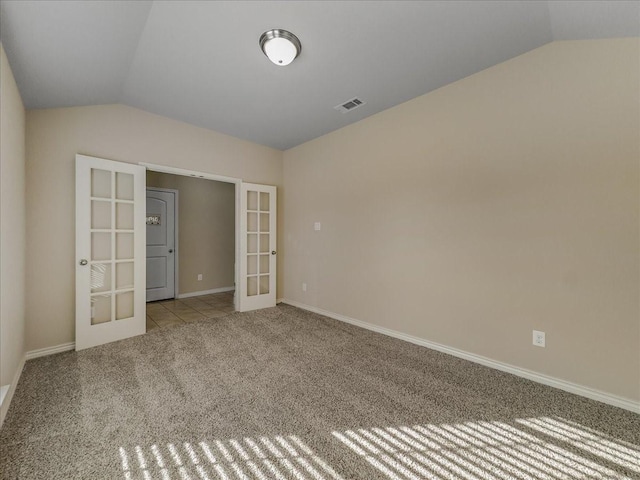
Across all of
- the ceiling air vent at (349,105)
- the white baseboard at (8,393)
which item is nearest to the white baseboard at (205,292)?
the white baseboard at (8,393)

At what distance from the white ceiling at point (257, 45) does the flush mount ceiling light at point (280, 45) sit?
1.8 inches

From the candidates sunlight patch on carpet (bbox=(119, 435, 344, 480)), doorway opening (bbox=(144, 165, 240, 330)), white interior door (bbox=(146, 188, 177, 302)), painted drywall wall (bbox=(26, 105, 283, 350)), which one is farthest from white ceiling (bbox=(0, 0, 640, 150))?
sunlight patch on carpet (bbox=(119, 435, 344, 480))

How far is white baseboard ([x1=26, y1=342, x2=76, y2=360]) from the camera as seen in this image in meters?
2.55

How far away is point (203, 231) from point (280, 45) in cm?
417

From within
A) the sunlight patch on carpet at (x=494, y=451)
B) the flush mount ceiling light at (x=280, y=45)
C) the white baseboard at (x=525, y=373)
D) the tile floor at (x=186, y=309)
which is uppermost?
the flush mount ceiling light at (x=280, y=45)

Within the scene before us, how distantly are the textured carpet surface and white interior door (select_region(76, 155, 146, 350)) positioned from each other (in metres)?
0.38

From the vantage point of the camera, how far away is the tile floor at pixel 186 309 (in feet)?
12.1

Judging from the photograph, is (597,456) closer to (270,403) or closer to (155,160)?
(270,403)

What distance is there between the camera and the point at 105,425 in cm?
165

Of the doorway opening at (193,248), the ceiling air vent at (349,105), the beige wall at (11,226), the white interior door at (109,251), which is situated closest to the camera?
the beige wall at (11,226)

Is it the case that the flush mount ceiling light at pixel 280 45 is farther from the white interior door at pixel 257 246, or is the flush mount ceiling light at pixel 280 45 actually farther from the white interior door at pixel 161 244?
the white interior door at pixel 161 244

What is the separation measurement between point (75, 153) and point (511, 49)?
416 cm

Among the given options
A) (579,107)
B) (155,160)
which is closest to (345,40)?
(579,107)

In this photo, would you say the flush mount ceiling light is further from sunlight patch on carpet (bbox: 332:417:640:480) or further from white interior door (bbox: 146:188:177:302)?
white interior door (bbox: 146:188:177:302)
